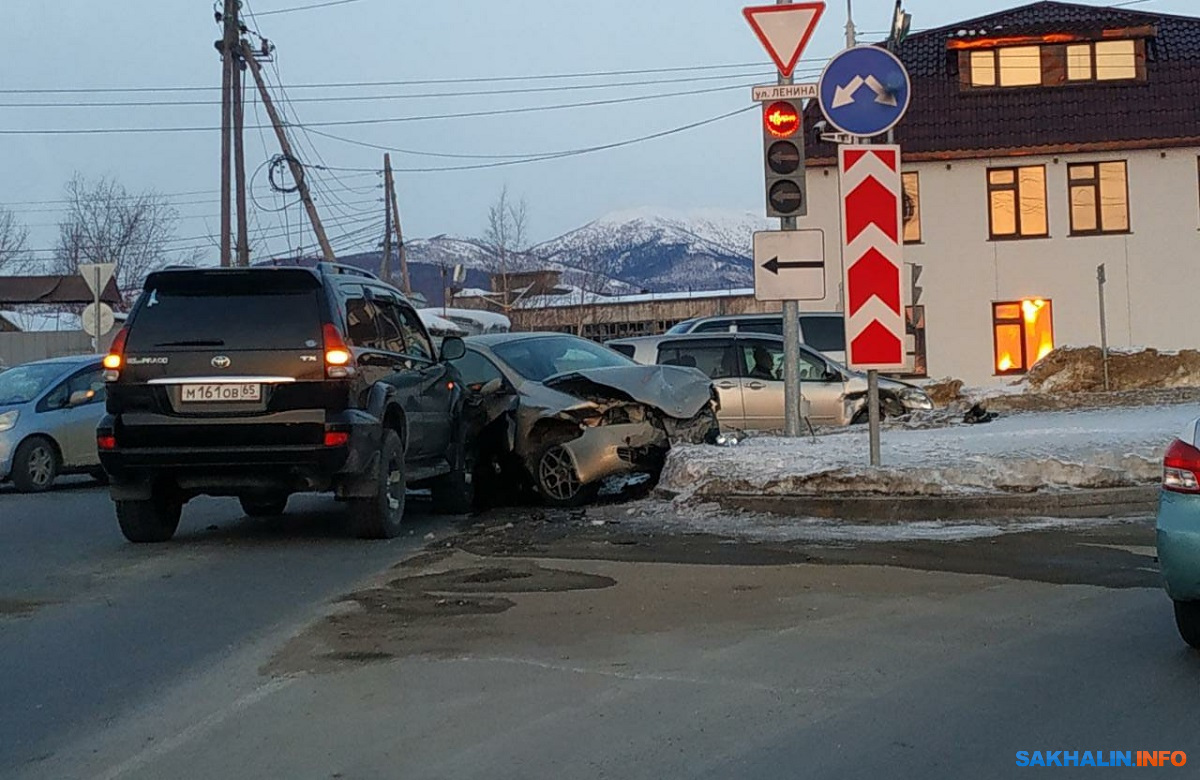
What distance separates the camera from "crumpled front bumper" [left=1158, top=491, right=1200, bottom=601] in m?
5.54

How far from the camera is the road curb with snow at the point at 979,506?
10.0 meters

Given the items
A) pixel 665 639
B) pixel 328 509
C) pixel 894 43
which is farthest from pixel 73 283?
pixel 665 639

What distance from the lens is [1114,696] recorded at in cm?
539

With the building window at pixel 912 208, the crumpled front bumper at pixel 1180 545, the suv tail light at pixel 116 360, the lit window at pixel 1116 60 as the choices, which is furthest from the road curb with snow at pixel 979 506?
the lit window at pixel 1116 60

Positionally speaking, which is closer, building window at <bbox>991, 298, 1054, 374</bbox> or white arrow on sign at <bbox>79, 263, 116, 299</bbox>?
white arrow on sign at <bbox>79, 263, 116, 299</bbox>

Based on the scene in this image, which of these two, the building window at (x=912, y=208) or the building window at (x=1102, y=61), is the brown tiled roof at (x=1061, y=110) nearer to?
the building window at (x=1102, y=61)

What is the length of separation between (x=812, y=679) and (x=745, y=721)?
2.16ft

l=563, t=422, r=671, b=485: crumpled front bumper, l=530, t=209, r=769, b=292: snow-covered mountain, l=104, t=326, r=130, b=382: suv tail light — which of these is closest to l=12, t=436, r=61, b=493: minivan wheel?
l=104, t=326, r=130, b=382: suv tail light

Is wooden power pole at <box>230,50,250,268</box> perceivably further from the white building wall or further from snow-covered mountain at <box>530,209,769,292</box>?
snow-covered mountain at <box>530,209,769,292</box>

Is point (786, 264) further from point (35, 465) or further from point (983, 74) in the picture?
point (983, 74)

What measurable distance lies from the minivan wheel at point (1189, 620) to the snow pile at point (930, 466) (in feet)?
14.0

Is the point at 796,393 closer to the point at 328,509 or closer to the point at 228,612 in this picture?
the point at 328,509

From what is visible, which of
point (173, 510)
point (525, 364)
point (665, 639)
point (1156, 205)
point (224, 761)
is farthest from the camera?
point (1156, 205)

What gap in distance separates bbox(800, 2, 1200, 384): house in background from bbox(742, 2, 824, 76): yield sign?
22288 mm
